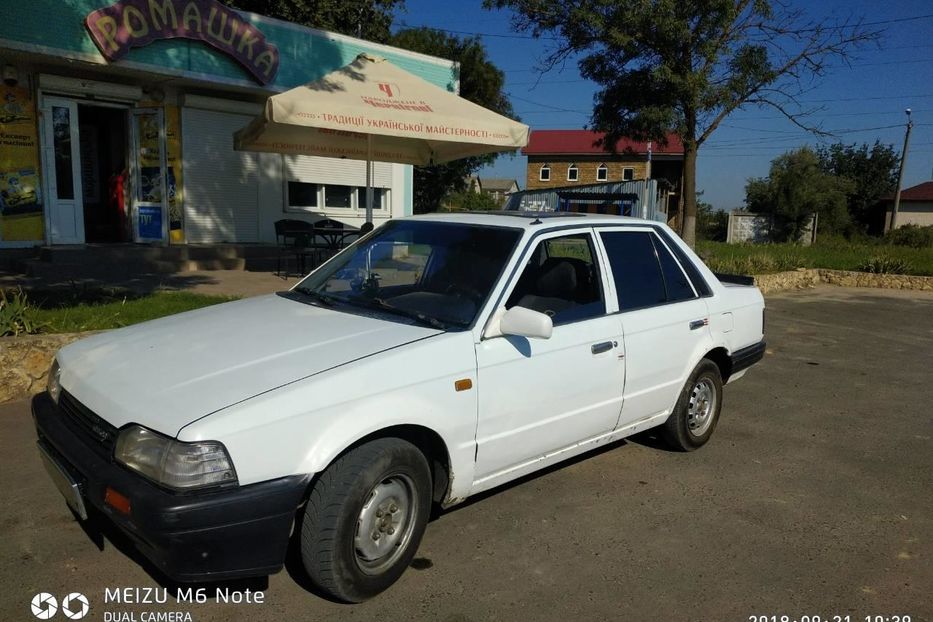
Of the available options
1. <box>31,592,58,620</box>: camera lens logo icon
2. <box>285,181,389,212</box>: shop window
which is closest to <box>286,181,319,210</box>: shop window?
<box>285,181,389,212</box>: shop window

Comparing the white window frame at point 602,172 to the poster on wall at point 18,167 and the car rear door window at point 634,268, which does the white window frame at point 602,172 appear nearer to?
the poster on wall at point 18,167

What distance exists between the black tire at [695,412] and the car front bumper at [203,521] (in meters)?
2.91

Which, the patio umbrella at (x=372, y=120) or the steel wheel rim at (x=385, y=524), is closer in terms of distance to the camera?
the steel wheel rim at (x=385, y=524)

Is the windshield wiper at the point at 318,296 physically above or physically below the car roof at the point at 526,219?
→ below

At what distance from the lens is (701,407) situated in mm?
4902

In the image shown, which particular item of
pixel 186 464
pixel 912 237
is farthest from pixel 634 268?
pixel 912 237

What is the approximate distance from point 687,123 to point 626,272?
1233cm

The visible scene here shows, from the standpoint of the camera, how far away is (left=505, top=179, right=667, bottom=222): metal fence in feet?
46.8

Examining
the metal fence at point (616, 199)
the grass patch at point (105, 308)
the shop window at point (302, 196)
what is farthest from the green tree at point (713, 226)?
the grass patch at point (105, 308)

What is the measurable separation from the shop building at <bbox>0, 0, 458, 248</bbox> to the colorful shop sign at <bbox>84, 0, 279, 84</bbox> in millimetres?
20

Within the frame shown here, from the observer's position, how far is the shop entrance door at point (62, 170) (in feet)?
37.2

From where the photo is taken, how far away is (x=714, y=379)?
4906 mm

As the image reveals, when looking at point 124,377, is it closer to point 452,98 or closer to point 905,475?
point 905,475

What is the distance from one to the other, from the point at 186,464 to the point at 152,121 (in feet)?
38.5
